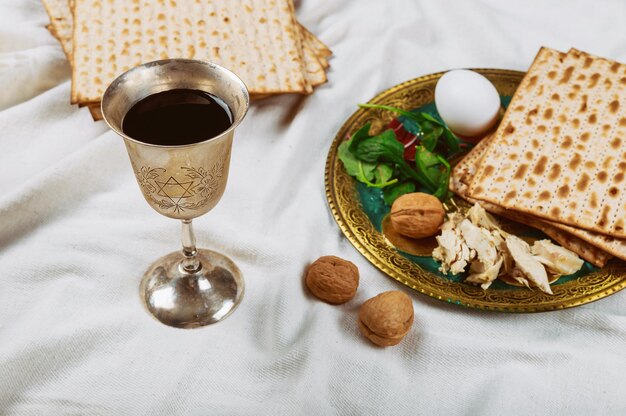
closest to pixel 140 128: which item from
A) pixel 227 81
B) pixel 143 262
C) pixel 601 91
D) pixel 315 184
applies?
pixel 227 81

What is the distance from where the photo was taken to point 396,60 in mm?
1660

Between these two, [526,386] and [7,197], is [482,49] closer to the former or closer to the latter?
[526,386]

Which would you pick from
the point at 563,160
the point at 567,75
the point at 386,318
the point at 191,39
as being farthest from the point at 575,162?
the point at 191,39

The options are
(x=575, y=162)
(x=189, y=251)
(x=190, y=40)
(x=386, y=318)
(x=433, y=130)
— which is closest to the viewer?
(x=386, y=318)

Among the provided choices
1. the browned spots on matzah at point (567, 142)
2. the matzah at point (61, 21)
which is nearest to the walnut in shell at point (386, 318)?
the browned spots on matzah at point (567, 142)

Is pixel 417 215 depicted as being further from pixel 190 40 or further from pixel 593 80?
pixel 190 40

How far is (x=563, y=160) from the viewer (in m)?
1.31

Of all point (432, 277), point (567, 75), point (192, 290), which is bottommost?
point (192, 290)

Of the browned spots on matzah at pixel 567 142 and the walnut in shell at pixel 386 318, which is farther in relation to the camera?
the browned spots on matzah at pixel 567 142

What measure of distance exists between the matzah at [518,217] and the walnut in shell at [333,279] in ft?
0.99

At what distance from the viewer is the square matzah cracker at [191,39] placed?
1476 mm

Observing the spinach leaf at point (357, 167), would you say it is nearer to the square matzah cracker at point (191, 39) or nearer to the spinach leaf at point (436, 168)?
the spinach leaf at point (436, 168)

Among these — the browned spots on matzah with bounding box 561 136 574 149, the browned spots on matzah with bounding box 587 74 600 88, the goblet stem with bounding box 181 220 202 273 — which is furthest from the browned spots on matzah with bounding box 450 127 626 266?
the goblet stem with bounding box 181 220 202 273

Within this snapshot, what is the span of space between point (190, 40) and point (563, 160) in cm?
85
